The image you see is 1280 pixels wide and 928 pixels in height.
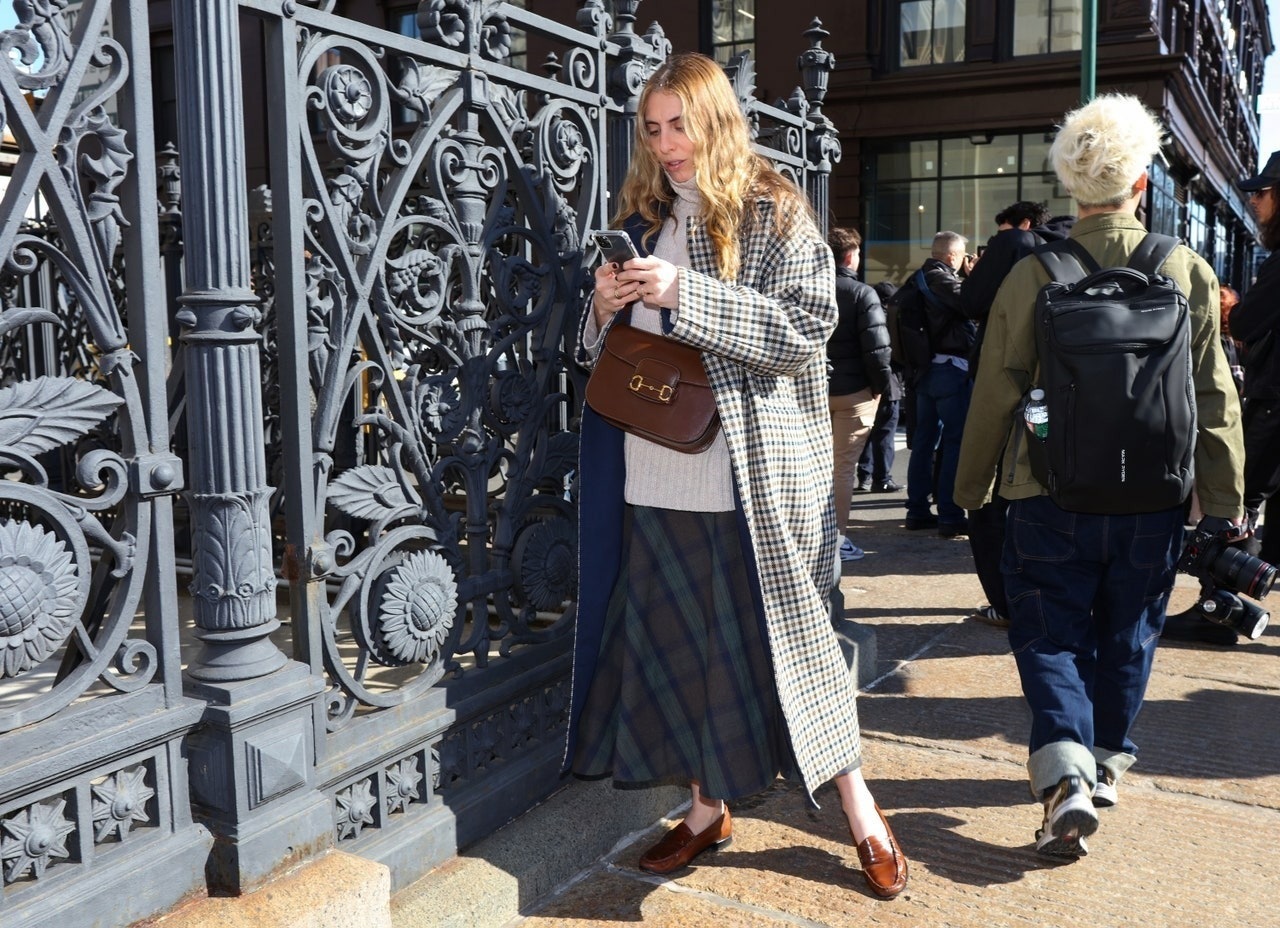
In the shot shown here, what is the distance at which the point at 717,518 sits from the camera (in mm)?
3033

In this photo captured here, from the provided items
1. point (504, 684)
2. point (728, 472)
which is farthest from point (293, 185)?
point (504, 684)

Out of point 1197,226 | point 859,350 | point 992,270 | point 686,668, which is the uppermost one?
point 1197,226

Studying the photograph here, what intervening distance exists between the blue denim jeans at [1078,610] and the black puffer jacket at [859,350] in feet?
11.1

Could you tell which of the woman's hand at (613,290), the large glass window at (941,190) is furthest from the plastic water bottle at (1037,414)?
the large glass window at (941,190)

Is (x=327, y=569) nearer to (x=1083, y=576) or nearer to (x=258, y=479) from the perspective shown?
(x=258, y=479)

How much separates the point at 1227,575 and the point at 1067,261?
1523 mm

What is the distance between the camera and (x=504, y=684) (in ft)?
10.8

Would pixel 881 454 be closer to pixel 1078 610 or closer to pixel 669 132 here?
pixel 1078 610

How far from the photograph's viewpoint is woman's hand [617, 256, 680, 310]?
108 inches

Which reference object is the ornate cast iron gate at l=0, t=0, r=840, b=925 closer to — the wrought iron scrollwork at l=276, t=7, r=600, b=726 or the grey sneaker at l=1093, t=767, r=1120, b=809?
the wrought iron scrollwork at l=276, t=7, r=600, b=726

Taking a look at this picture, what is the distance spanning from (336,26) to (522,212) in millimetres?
873

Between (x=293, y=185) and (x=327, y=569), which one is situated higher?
(x=293, y=185)

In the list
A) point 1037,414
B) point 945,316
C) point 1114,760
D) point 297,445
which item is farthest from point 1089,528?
point 945,316

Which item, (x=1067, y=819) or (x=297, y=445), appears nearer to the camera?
(x=297, y=445)
